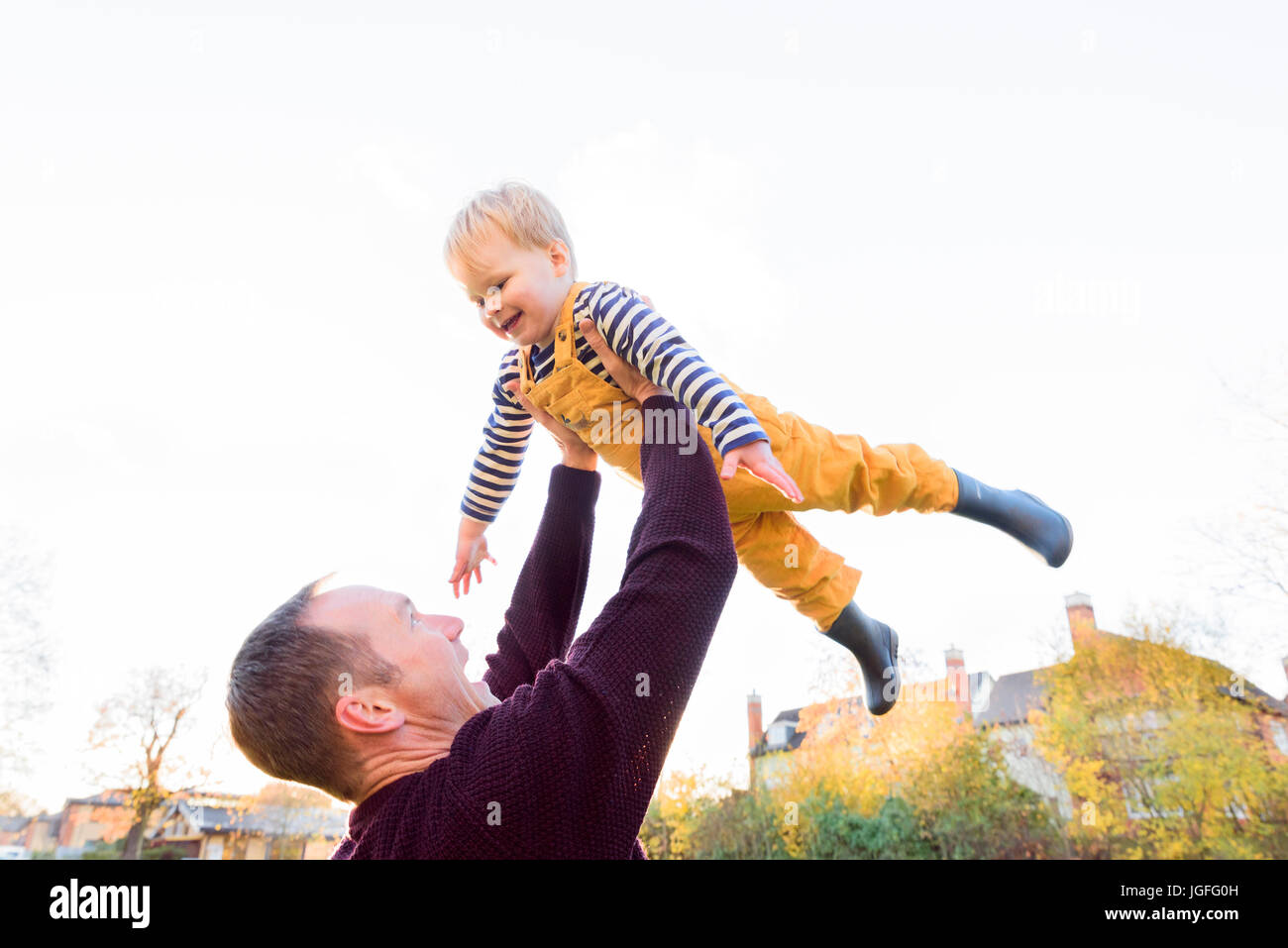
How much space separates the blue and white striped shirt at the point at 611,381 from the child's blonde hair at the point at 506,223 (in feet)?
0.68

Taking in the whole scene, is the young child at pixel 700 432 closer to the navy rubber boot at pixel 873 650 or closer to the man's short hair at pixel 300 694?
the navy rubber boot at pixel 873 650

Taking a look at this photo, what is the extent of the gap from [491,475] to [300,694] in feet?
3.61

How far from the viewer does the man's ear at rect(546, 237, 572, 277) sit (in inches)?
86.9

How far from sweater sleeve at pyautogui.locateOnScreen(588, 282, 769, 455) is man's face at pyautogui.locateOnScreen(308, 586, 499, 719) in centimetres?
67

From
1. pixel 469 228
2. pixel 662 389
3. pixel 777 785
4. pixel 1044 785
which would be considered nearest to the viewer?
pixel 662 389

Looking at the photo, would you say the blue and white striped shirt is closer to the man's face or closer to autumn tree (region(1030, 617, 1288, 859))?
the man's face

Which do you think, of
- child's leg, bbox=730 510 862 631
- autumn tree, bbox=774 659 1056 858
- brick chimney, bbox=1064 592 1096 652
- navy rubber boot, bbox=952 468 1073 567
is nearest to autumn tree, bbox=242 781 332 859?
autumn tree, bbox=774 659 1056 858

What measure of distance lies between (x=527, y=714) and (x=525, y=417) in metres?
1.35

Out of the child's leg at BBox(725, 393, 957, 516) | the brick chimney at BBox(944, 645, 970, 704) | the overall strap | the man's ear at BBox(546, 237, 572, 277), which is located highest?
the man's ear at BBox(546, 237, 572, 277)

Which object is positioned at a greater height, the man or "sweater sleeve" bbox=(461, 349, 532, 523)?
"sweater sleeve" bbox=(461, 349, 532, 523)

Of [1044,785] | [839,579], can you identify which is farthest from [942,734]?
[839,579]

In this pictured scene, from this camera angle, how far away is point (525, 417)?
7.80ft

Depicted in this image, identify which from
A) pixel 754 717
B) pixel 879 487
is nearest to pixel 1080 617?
pixel 754 717
